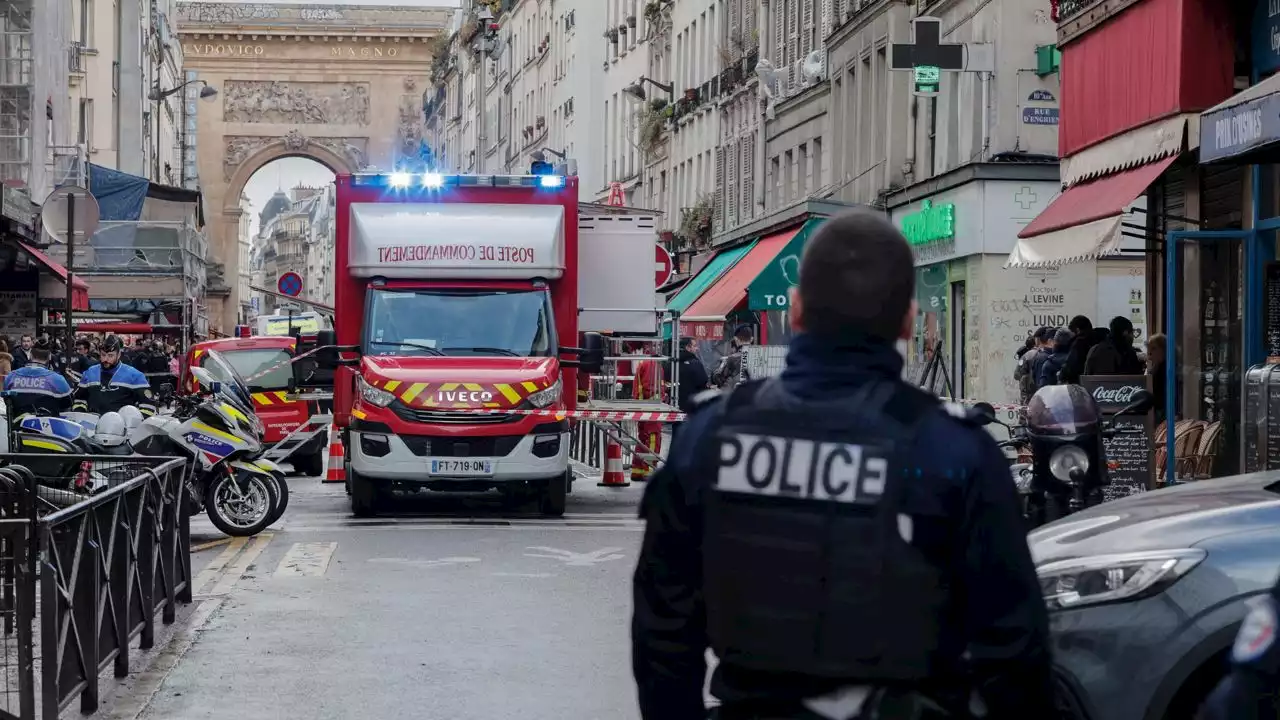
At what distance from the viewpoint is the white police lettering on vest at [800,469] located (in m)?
3.52

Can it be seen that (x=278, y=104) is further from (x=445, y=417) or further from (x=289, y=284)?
(x=445, y=417)

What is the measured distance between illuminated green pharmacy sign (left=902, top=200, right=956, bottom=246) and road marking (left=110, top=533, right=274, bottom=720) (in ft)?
52.7

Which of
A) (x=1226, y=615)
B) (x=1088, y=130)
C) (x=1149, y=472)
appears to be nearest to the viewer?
(x=1226, y=615)

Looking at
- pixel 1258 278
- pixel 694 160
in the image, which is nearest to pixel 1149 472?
pixel 1258 278

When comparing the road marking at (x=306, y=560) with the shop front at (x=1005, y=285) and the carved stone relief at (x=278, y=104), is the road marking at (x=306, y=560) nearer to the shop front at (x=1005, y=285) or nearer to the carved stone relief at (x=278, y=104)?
the shop front at (x=1005, y=285)

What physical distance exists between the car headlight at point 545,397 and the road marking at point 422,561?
130 inches

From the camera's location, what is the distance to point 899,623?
3465 millimetres

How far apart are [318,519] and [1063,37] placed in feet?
32.1

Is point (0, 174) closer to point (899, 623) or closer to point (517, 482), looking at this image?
point (517, 482)

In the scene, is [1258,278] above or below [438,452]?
above

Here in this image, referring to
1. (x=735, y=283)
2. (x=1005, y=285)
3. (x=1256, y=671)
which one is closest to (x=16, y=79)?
(x=735, y=283)

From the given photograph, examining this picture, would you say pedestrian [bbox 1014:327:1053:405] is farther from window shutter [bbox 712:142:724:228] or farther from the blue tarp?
the blue tarp

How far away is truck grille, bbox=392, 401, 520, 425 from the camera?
705 inches

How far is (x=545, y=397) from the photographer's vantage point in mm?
18094
